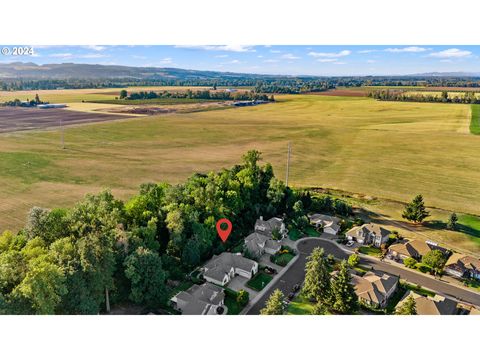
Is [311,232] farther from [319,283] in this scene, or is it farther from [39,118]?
[39,118]

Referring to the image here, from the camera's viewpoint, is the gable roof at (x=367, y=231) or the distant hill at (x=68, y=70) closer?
the distant hill at (x=68, y=70)

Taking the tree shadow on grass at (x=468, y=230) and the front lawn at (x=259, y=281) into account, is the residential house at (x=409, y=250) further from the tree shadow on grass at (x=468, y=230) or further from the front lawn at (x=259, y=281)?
the front lawn at (x=259, y=281)

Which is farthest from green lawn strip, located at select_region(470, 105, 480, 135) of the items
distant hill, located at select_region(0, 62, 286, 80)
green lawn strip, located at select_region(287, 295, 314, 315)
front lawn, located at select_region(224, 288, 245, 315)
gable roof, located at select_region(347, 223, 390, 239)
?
front lawn, located at select_region(224, 288, 245, 315)

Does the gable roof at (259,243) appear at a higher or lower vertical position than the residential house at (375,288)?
higher

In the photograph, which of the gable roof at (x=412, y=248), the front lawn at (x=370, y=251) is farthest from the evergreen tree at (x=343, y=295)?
the gable roof at (x=412, y=248)

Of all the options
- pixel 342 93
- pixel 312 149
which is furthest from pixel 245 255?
pixel 342 93
